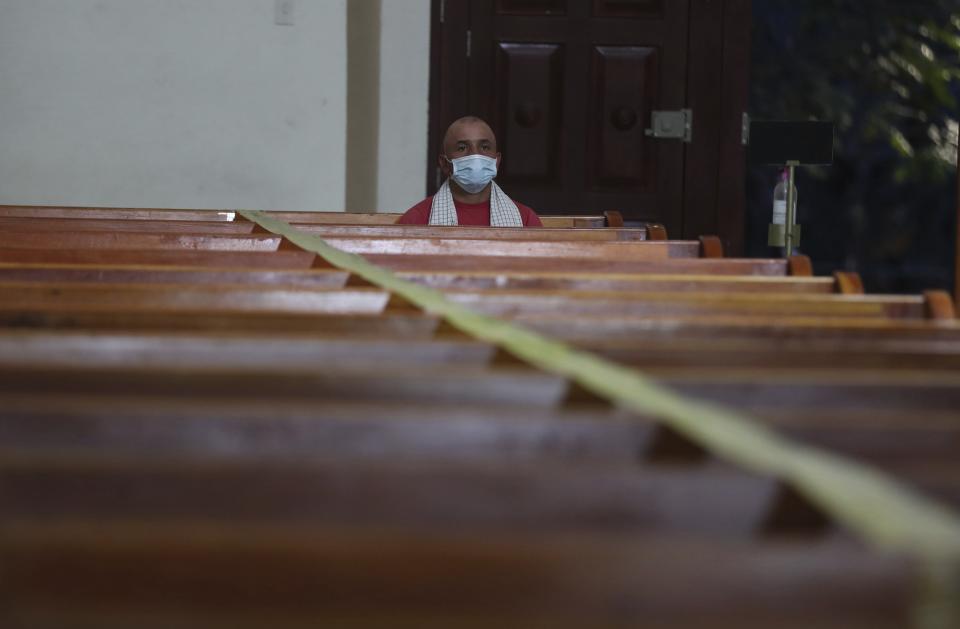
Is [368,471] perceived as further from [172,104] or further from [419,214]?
[172,104]

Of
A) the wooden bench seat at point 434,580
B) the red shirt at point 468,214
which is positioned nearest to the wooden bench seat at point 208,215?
the red shirt at point 468,214

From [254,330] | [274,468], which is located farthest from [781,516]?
[254,330]

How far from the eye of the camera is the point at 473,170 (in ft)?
12.3

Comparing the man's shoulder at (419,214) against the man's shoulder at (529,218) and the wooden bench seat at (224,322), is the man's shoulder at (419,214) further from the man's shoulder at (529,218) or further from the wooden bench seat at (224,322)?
the wooden bench seat at (224,322)

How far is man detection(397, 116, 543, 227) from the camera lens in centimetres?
374

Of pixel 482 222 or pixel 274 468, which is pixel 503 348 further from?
pixel 482 222

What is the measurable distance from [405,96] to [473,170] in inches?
42.7

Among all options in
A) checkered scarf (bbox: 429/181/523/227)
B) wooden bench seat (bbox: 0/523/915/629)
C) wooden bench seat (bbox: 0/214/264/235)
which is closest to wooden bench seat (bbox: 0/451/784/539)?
wooden bench seat (bbox: 0/523/915/629)

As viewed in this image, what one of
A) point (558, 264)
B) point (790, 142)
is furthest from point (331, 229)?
point (790, 142)

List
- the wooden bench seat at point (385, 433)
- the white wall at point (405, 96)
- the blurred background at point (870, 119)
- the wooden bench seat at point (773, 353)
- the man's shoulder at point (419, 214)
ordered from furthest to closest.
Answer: the blurred background at point (870, 119) < the white wall at point (405, 96) < the man's shoulder at point (419, 214) < the wooden bench seat at point (773, 353) < the wooden bench seat at point (385, 433)

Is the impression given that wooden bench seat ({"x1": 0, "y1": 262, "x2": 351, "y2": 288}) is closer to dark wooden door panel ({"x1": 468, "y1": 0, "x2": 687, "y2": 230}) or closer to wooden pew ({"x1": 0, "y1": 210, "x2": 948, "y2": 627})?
wooden pew ({"x1": 0, "y1": 210, "x2": 948, "y2": 627})

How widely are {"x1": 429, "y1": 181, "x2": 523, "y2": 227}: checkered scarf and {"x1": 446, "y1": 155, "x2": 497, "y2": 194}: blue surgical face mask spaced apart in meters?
0.06

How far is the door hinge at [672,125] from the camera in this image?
4.72 meters

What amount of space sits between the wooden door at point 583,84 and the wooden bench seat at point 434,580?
3.95 m
